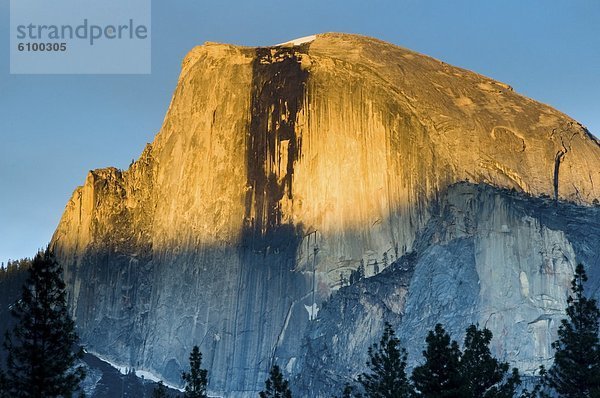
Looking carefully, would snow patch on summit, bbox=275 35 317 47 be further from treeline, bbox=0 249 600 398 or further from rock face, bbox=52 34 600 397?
treeline, bbox=0 249 600 398

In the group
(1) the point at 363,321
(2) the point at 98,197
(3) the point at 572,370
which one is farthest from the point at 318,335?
(3) the point at 572,370

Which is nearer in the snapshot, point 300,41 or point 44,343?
point 44,343

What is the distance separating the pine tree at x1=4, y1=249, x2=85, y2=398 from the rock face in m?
67.6

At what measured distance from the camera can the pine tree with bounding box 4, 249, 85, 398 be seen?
4897cm

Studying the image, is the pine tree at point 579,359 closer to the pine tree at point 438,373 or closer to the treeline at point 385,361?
the treeline at point 385,361

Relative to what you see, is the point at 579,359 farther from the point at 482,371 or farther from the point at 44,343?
the point at 44,343

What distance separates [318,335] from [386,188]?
17.7m

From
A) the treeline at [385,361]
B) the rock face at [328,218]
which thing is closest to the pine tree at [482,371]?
the treeline at [385,361]

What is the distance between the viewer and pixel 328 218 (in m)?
132

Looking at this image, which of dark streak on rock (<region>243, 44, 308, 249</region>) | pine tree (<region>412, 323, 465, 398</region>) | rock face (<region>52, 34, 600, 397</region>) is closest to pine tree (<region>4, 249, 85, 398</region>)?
pine tree (<region>412, 323, 465, 398</region>)

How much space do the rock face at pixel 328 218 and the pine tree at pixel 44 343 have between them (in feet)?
222

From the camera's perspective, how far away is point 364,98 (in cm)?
13350

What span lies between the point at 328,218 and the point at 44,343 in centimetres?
8262

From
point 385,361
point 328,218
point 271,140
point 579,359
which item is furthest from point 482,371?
point 271,140
